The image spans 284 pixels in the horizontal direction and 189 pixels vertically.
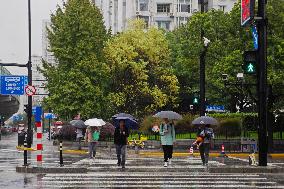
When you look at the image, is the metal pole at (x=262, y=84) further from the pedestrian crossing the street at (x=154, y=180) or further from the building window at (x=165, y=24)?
the building window at (x=165, y=24)

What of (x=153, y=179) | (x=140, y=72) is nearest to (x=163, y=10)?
(x=140, y=72)

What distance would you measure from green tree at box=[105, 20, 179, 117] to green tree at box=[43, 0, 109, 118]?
4.78 feet

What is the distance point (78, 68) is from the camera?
50625 mm

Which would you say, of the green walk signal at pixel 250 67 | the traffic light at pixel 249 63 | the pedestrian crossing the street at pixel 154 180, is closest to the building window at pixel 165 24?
the traffic light at pixel 249 63

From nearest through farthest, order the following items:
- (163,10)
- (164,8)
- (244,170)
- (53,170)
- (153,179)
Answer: (153,179), (53,170), (244,170), (163,10), (164,8)

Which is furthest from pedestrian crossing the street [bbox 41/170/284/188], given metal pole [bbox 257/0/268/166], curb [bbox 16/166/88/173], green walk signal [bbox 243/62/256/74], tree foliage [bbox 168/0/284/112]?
tree foliage [bbox 168/0/284/112]

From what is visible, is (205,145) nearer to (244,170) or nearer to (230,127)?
(244,170)

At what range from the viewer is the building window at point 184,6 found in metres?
95.5

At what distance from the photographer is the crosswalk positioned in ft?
56.3

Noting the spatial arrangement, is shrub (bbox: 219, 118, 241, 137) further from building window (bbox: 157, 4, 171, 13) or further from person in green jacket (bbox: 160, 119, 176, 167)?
building window (bbox: 157, 4, 171, 13)

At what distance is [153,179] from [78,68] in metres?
32.5

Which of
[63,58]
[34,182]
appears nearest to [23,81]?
[63,58]

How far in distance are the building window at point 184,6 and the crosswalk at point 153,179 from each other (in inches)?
2919

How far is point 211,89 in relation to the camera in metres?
53.0
